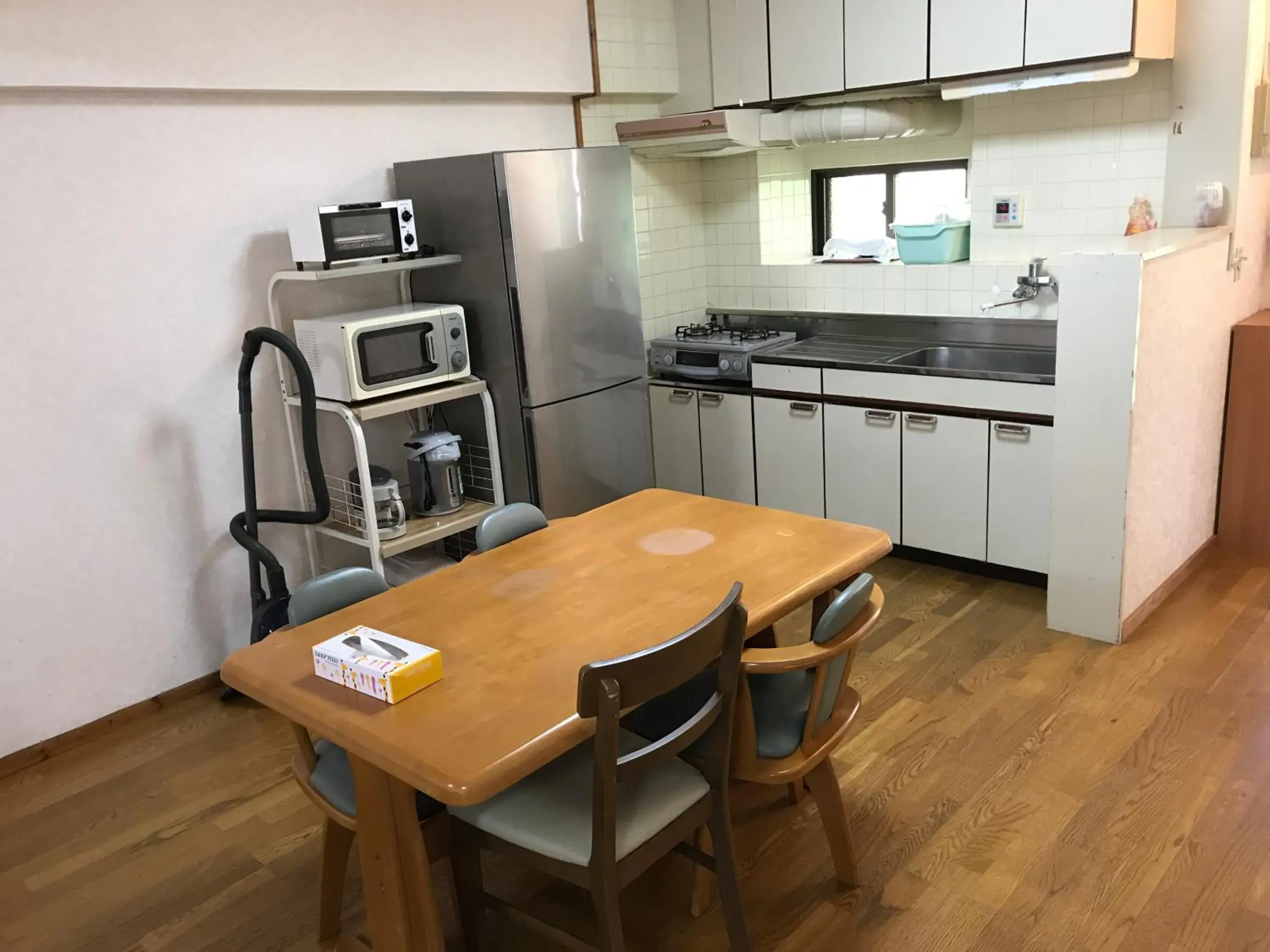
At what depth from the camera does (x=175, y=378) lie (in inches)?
132

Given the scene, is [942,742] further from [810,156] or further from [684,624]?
[810,156]

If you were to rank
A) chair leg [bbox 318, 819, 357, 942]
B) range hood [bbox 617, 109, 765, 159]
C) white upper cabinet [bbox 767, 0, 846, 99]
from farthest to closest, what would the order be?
range hood [bbox 617, 109, 765, 159], white upper cabinet [bbox 767, 0, 846, 99], chair leg [bbox 318, 819, 357, 942]

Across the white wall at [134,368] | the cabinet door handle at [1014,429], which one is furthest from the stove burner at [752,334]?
the white wall at [134,368]

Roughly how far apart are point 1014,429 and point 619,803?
237 centimetres

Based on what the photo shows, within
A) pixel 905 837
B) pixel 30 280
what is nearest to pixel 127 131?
pixel 30 280

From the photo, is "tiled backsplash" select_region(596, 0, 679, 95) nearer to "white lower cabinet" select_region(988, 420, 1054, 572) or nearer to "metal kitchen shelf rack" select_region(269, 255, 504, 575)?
"metal kitchen shelf rack" select_region(269, 255, 504, 575)

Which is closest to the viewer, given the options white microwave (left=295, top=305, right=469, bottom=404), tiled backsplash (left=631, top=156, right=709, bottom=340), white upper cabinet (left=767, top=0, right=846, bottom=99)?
white microwave (left=295, top=305, right=469, bottom=404)

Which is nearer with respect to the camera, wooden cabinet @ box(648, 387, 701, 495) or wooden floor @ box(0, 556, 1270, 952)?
wooden floor @ box(0, 556, 1270, 952)

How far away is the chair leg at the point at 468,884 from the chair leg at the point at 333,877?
0.27m

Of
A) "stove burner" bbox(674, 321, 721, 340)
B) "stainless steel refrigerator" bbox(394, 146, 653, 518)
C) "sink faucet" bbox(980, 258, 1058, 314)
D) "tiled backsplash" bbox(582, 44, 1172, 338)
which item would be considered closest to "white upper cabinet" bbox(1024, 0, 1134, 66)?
"tiled backsplash" bbox(582, 44, 1172, 338)

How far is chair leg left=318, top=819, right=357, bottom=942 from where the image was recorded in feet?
7.30

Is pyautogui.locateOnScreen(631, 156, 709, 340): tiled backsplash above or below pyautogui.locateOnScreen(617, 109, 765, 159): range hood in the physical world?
below

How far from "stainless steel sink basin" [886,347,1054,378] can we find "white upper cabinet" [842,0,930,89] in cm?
108

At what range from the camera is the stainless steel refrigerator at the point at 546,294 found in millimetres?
3609
